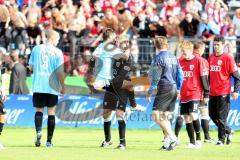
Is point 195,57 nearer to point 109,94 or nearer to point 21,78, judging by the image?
point 109,94

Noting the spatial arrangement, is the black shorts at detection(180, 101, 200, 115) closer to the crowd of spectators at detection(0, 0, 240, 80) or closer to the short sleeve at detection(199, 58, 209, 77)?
the short sleeve at detection(199, 58, 209, 77)

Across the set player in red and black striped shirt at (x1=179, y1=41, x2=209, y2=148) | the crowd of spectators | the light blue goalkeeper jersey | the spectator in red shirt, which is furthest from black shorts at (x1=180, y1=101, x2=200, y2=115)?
the spectator in red shirt

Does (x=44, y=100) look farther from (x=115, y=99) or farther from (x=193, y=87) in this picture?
(x=193, y=87)

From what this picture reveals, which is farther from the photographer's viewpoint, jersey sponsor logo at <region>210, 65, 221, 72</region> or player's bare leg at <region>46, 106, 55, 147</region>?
jersey sponsor logo at <region>210, 65, 221, 72</region>

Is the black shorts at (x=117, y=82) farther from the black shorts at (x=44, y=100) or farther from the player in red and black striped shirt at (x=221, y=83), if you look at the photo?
the player in red and black striped shirt at (x=221, y=83)

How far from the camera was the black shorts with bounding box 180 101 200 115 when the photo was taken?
18062 millimetres

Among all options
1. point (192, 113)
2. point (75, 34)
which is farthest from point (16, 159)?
point (75, 34)

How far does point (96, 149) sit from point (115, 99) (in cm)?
117

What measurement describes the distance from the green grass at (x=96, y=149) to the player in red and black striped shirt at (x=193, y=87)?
0.67 metres

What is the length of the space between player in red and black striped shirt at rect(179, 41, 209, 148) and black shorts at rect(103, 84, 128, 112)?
1.36 meters

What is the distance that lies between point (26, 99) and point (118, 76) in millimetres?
7719

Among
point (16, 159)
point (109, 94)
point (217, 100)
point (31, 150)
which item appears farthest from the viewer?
point (217, 100)

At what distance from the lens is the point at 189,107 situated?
1812 centimetres

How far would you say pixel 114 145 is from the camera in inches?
724
